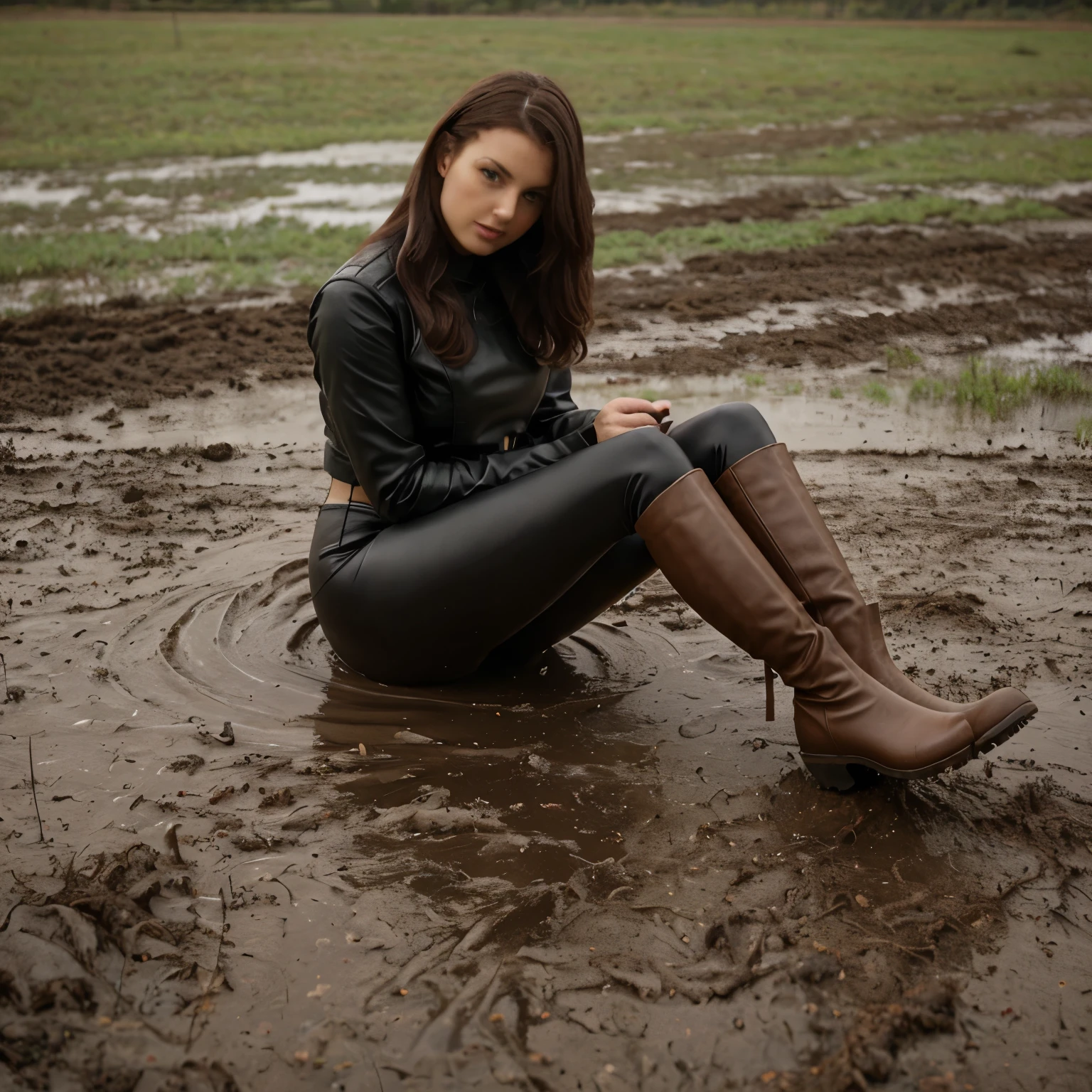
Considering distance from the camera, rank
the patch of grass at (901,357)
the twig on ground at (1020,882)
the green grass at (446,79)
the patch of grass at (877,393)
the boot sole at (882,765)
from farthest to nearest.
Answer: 1. the green grass at (446,79)
2. the patch of grass at (901,357)
3. the patch of grass at (877,393)
4. the boot sole at (882,765)
5. the twig on ground at (1020,882)

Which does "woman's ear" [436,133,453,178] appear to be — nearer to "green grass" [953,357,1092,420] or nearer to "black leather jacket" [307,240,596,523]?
"black leather jacket" [307,240,596,523]

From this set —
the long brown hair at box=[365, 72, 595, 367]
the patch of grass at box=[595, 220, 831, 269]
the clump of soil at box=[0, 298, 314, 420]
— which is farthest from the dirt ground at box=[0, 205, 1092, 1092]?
the patch of grass at box=[595, 220, 831, 269]

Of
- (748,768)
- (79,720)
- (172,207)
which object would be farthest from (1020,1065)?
(172,207)

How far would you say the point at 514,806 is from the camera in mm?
2846

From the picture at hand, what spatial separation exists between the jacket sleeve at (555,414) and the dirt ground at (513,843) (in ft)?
2.32

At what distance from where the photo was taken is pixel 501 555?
292cm

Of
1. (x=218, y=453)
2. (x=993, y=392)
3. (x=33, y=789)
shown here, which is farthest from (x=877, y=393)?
(x=33, y=789)

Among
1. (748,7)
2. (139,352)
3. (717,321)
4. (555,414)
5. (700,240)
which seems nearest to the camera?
(555,414)

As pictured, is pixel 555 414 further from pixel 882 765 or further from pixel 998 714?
pixel 998 714

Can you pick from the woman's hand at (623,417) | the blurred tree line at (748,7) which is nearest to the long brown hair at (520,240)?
the woman's hand at (623,417)

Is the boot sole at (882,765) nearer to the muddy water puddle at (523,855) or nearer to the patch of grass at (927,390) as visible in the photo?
the muddy water puddle at (523,855)

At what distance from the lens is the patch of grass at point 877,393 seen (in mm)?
6473

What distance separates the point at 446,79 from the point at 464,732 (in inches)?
852

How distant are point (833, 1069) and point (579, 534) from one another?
4.42 ft
